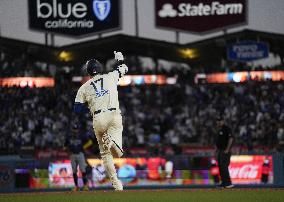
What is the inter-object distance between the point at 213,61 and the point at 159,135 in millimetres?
11367

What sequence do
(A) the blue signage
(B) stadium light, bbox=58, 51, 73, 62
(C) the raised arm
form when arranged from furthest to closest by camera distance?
(B) stadium light, bbox=58, 51, 73, 62, (A) the blue signage, (C) the raised arm

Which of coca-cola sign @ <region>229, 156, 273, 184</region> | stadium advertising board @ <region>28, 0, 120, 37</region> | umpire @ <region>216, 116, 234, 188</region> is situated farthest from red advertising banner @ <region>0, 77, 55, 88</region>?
umpire @ <region>216, 116, 234, 188</region>

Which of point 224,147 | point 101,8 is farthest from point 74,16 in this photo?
point 224,147

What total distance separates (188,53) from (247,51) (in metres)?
3.58

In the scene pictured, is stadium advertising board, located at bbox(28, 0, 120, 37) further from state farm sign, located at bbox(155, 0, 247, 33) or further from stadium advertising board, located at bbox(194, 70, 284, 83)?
stadium advertising board, located at bbox(194, 70, 284, 83)

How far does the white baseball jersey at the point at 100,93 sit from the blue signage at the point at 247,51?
23.1 m

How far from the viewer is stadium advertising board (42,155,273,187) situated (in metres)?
22.0

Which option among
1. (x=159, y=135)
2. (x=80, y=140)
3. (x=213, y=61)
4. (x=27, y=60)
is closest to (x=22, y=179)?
(x=80, y=140)

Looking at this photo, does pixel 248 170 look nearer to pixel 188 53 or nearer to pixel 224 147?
pixel 224 147

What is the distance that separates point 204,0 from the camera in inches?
1355

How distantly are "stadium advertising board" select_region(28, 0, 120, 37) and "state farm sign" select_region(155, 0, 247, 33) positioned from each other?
2475mm

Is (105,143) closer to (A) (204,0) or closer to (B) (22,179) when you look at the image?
(B) (22,179)

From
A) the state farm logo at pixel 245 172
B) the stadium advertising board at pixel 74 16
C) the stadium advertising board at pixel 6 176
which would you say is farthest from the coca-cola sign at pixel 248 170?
the stadium advertising board at pixel 74 16

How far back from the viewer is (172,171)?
22.2 m
